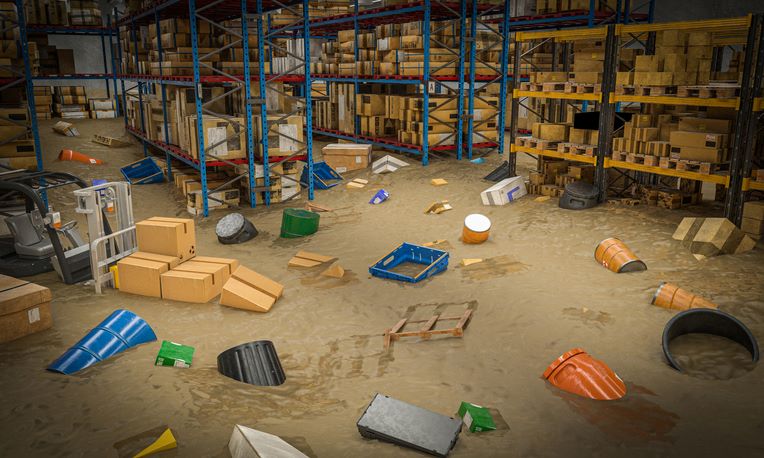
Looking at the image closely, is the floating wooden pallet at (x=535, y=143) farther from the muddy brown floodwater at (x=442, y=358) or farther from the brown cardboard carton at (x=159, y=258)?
the brown cardboard carton at (x=159, y=258)

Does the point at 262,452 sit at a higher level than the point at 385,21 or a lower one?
lower

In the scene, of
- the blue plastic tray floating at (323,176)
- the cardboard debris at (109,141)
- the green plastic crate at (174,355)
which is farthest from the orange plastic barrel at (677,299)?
the cardboard debris at (109,141)

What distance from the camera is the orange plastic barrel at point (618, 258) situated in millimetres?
8422

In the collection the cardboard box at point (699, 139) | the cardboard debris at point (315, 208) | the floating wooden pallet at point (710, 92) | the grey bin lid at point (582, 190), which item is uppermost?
the floating wooden pallet at point (710, 92)

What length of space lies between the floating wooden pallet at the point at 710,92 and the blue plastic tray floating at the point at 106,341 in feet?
29.3

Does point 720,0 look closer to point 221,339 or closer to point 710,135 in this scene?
point 710,135

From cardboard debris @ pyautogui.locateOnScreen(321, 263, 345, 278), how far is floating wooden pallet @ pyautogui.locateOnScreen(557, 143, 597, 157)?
5687mm

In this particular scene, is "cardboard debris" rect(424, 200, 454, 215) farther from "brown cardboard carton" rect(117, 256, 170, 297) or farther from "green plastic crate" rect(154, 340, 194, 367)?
"green plastic crate" rect(154, 340, 194, 367)

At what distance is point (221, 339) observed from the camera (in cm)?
685

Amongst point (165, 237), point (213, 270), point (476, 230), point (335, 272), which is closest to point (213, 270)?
point (213, 270)

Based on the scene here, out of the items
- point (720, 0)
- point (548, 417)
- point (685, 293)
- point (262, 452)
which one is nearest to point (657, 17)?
point (720, 0)

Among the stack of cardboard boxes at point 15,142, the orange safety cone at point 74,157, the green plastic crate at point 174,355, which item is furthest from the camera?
the orange safety cone at point 74,157

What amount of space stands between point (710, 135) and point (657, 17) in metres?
12.8

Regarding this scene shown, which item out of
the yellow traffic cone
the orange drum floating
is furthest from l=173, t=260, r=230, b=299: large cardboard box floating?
the orange drum floating
